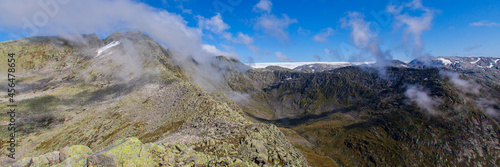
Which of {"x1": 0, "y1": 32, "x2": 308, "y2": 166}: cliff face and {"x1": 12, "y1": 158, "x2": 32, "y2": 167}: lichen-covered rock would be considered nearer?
{"x1": 12, "y1": 158, "x2": 32, "y2": 167}: lichen-covered rock

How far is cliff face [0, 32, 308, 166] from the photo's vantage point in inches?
951

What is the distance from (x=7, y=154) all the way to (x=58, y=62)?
140m

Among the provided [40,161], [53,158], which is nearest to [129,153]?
[53,158]

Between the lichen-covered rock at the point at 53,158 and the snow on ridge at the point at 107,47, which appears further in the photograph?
the snow on ridge at the point at 107,47

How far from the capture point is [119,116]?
78.1 m

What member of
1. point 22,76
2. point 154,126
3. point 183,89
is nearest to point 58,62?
point 22,76

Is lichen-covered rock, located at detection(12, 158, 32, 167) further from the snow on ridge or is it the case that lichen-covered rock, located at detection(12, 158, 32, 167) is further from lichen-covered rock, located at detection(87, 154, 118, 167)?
the snow on ridge

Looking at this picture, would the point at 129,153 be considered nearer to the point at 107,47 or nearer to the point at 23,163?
the point at 23,163

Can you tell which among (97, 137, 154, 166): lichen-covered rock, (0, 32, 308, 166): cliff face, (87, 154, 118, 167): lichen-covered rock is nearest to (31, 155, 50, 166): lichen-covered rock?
(0, 32, 308, 166): cliff face

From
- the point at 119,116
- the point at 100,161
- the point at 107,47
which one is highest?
the point at 107,47

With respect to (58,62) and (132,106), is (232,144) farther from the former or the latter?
(58,62)

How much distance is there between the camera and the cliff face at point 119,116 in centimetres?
2416

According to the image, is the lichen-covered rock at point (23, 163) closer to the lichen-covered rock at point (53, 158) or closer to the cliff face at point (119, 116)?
the cliff face at point (119, 116)

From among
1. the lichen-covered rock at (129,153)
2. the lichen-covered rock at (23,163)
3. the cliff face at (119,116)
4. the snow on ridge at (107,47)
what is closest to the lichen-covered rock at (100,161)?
the cliff face at (119,116)
